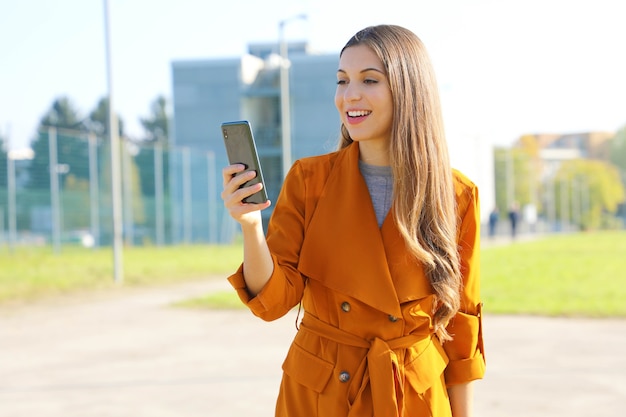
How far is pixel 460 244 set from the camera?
264 cm

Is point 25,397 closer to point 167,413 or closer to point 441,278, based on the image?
point 167,413

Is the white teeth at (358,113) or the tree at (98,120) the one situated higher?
the tree at (98,120)

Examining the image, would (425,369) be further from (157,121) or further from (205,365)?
(157,121)

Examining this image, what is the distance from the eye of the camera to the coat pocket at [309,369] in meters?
2.45

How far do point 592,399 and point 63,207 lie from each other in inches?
855

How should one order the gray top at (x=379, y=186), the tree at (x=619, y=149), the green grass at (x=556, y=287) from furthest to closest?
1. the tree at (x=619, y=149)
2. the green grass at (x=556, y=287)
3. the gray top at (x=379, y=186)

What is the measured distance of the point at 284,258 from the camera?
2.48 metres

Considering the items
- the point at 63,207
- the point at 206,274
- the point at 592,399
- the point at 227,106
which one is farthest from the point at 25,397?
the point at 227,106

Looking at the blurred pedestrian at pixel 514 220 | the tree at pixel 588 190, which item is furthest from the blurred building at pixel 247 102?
the tree at pixel 588 190

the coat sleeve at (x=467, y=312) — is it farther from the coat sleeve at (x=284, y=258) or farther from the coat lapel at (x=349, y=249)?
the coat sleeve at (x=284, y=258)

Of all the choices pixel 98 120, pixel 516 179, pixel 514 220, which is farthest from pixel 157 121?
pixel 514 220

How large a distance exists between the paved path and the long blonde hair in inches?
169

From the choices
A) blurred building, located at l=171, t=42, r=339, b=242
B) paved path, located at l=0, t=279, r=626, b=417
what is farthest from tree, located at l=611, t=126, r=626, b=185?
paved path, located at l=0, t=279, r=626, b=417

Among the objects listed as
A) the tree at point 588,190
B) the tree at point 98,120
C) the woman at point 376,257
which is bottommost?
the tree at point 588,190
